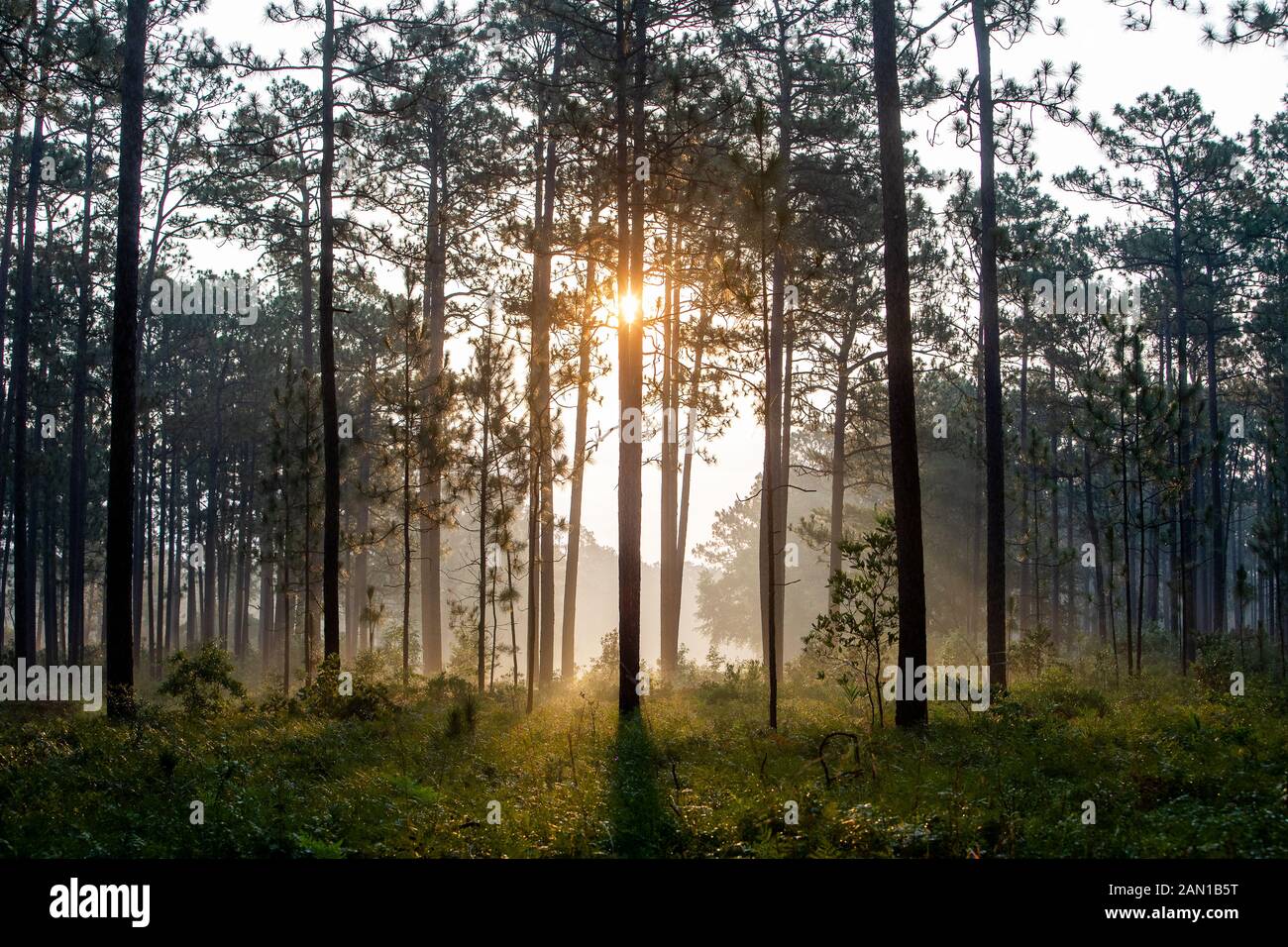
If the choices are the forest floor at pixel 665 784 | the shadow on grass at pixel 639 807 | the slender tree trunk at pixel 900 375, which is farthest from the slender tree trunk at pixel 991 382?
the shadow on grass at pixel 639 807

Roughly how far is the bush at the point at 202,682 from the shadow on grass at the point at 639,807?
7225 mm

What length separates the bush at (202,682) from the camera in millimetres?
14711

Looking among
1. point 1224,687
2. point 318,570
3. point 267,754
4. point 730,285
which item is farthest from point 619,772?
point 318,570

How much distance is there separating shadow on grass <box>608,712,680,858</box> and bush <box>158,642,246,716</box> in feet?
23.7

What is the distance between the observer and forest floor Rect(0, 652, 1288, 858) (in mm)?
6625

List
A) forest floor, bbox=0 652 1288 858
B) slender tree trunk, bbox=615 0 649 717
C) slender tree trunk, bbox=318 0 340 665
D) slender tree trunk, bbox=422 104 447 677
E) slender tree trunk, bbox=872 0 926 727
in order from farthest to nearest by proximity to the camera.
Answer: slender tree trunk, bbox=422 104 447 677
slender tree trunk, bbox=318 0 340 665
slender tree trunk, bbox=615 0 649 717
slender tree trunk, bbox=872 0 926 727
forest floor, bbox=0 652 1288 858

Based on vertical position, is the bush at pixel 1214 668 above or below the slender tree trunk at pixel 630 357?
below

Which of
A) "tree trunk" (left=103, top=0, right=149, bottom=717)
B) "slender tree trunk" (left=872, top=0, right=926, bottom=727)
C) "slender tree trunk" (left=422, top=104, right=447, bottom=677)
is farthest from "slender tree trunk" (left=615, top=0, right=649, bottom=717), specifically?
"tree trunk" (left=103, top=0, right=149, bottom=717)

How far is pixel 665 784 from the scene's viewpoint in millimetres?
9398

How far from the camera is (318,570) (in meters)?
23.7

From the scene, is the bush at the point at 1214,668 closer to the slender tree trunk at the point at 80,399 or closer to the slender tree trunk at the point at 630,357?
the slender tree trunk at the point at 630,357

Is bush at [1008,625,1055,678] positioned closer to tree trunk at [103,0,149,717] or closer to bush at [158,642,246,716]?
bush at [158,642,246,716]
